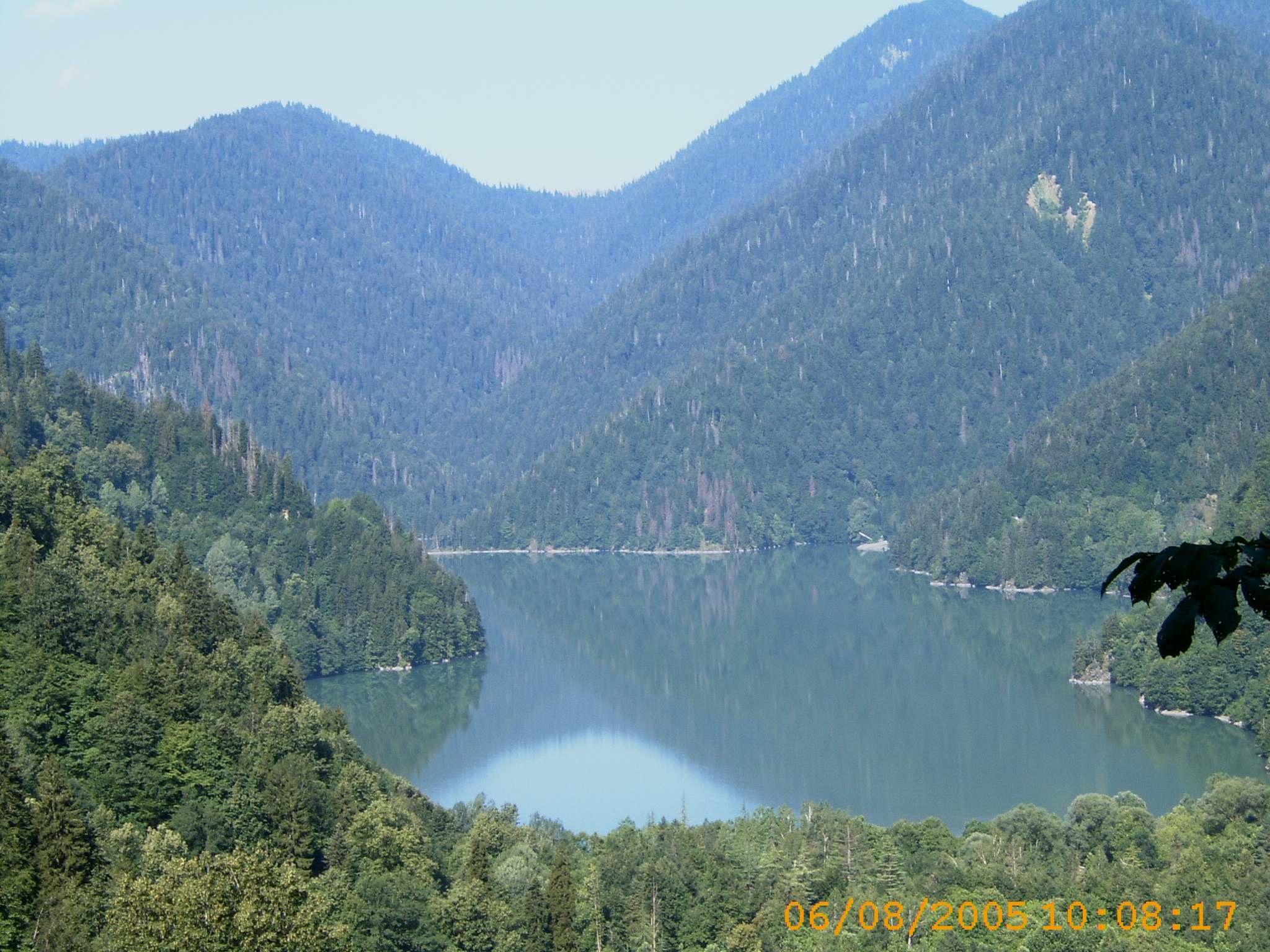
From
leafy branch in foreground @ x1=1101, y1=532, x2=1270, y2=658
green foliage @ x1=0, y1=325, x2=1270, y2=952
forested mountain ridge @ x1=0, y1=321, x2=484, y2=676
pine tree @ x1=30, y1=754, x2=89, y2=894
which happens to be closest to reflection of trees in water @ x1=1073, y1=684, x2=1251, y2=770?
green foliage @ x1=0, y1=325, x2=1270, y2=952

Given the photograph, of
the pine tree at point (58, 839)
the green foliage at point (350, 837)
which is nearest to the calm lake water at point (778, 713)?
the green foliage at point (350, 837)

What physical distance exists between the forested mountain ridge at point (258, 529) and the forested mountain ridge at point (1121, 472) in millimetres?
56867

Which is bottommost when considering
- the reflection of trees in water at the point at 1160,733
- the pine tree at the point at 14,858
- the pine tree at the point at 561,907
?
the reflection of trees in water at the point at 1160,733

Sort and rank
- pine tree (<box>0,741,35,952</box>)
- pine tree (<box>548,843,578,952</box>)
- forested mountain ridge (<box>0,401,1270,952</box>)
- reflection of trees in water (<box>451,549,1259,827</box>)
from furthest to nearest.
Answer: reflection of trees in water (<box>451,549,1259,827</box>), pine tree (<box>548,843,578,952</box>), forested mountain ridge (<box>0,401,1270,952</box>), pine tree (<box>0,741,35,952</box>)

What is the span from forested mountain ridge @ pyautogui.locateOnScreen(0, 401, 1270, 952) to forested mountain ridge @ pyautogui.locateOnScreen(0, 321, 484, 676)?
41.7 metres

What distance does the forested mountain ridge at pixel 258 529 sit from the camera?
348 feet

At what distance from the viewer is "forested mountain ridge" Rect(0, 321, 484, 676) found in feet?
348

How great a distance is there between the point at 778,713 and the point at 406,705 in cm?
2209

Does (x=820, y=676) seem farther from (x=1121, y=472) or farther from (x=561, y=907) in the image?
(x=561, y=907)

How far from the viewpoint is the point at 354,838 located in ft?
166

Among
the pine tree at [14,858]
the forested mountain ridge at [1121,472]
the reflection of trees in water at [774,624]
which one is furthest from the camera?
the forested mountain ridge at [1121,472]

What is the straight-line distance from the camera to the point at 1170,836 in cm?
5206

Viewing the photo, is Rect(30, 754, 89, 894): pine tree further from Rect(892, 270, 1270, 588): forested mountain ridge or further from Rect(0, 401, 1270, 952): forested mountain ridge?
Rect(892, 270, 1270, 588): forested mountain ridge

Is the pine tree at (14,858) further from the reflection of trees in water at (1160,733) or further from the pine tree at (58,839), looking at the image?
the reflection of trees in water at (1160,733)
